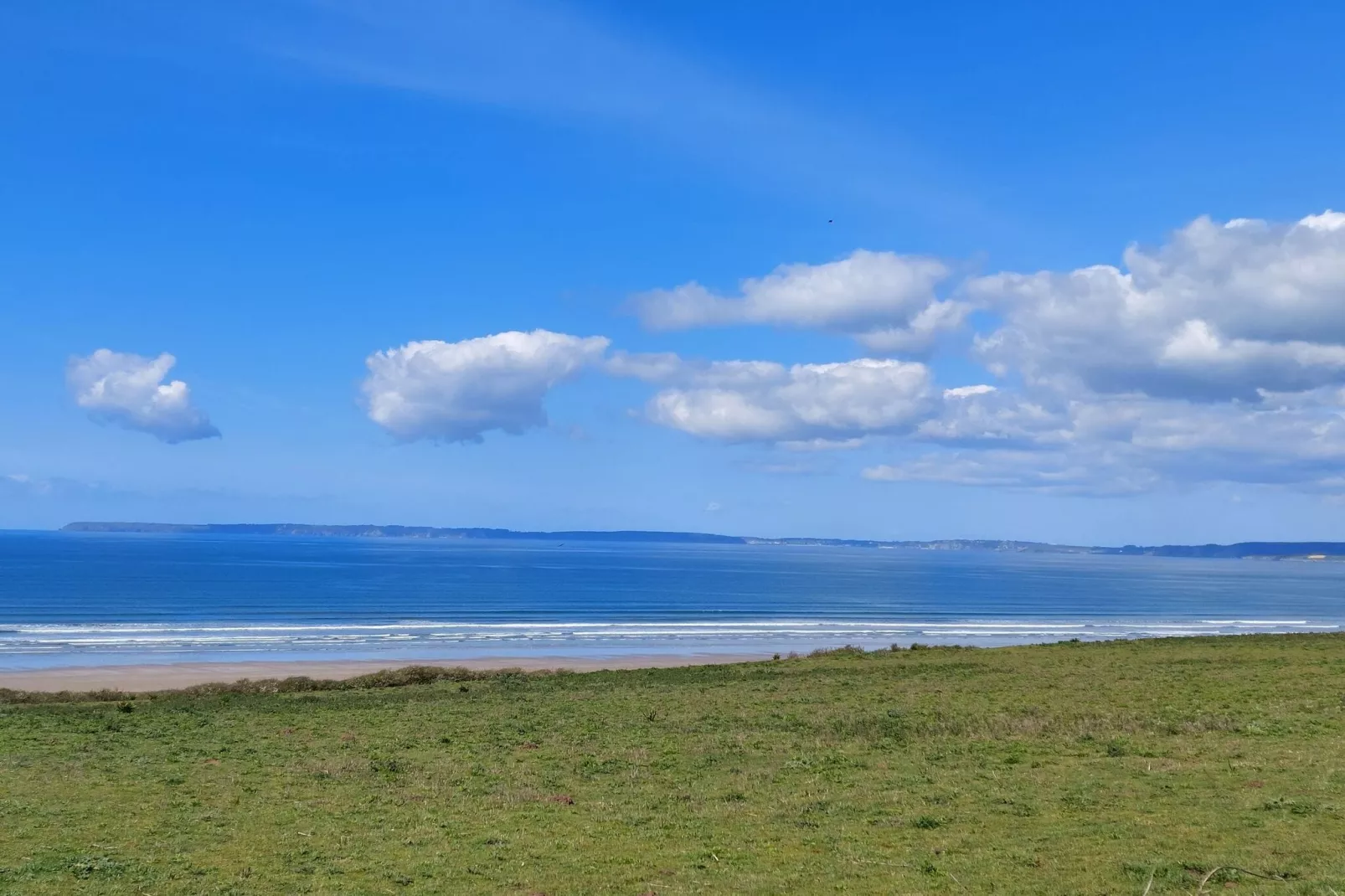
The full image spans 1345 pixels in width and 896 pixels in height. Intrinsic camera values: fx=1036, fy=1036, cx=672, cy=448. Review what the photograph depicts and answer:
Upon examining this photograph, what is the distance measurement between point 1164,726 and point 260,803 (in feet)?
63.7

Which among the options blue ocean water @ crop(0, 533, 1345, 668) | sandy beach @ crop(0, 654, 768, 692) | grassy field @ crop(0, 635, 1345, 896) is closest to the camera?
grassy field @ crop(0, 635, 1345, 896)

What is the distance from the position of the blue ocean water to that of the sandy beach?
281 cm

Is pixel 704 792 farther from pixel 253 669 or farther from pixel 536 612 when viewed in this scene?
pixel 536 612

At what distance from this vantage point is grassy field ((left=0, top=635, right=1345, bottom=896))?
518 inches

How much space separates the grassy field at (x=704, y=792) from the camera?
13.2 meters

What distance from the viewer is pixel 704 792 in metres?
19.0

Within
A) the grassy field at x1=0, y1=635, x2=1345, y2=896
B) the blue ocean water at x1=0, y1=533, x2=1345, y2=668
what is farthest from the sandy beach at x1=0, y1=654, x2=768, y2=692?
the grassy field at x1=0, y1=635, x2=1345, y2=896

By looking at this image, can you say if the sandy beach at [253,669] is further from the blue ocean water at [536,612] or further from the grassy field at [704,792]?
the grassy field at [704,792]

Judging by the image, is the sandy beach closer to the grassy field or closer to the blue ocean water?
the blue ocean water

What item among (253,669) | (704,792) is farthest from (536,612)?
(704,792)

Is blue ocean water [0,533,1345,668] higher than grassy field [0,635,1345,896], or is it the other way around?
grassy field [0,635,1345,896]

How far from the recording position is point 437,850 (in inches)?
586

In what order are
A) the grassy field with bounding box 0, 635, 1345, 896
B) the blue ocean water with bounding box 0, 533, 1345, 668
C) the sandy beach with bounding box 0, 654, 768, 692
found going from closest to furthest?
the grassy field with bounding box 0, 635, 1345, 896 → the sandy beach with bounding box 0, 654, 768, 692 → the blue ocean water with bounding box 0, 533, 1345, 668

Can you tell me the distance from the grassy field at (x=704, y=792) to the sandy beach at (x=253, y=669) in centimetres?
1377
